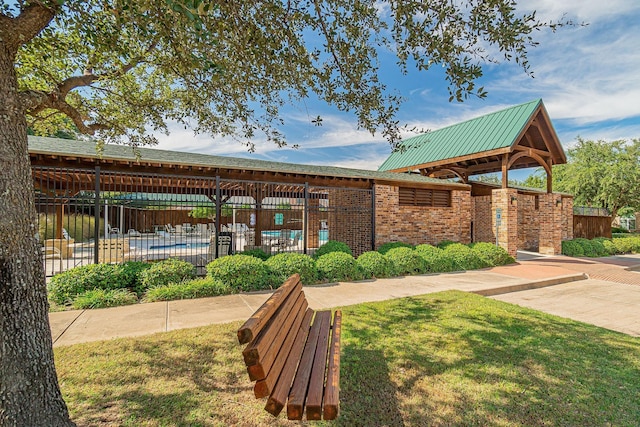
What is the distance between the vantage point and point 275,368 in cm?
206

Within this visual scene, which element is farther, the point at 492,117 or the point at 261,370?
the point at 492,117

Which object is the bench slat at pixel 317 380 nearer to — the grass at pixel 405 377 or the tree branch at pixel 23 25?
the grass at pixel 405 377

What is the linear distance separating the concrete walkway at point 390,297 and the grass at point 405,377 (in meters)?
0.58

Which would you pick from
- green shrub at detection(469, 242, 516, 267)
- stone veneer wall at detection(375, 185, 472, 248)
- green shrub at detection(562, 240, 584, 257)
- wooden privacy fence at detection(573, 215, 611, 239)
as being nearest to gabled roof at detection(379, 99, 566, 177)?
stone veneer wall at detection(375, 185, 472, 248)

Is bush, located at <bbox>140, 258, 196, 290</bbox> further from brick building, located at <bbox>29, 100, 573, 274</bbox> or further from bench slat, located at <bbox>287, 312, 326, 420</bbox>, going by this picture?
bench slat, located at <bbox>287, 312, 326, 420</bbox>

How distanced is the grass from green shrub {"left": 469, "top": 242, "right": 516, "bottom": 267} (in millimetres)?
5774

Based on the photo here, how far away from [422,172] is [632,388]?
14255 millimetres

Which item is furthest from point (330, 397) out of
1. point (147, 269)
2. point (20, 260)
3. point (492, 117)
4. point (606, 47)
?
point (492, 117)

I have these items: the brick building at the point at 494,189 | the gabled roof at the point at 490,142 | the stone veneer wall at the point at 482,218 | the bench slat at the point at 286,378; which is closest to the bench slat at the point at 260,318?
the bench slat at the point at 286,378

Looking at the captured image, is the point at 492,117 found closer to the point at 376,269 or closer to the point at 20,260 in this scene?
the point at 376,269

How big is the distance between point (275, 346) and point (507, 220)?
12247 millimetres

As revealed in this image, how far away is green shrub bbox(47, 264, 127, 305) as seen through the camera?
5.50 meters

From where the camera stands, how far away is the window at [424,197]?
1163 centimetres

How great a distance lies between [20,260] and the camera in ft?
6.39
